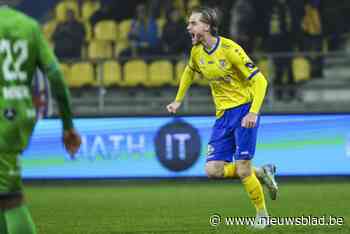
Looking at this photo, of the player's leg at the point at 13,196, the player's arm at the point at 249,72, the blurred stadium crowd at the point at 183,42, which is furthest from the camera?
the blurred stadium crowd at the point at 183,42

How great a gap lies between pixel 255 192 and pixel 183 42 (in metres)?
10.7

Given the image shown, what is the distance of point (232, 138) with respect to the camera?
399 inches

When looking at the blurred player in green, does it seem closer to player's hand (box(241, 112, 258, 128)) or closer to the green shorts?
the green shorts

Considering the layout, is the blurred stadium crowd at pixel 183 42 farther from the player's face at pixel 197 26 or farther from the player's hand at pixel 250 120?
the player's hand at pixel 250 120

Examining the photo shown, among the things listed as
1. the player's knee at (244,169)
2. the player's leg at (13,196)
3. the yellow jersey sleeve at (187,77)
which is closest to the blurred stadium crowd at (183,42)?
the yellow jersey sleeve at (187,77)

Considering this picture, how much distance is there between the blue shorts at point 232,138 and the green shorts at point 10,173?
4.23 metres

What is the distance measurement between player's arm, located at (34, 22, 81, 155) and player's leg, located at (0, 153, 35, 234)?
35cm

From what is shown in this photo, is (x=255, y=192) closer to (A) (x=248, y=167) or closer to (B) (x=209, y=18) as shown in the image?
(A) (x=248, y=167)

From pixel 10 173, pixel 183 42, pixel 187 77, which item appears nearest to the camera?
pixel 10 173

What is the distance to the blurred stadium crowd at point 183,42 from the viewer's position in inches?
741

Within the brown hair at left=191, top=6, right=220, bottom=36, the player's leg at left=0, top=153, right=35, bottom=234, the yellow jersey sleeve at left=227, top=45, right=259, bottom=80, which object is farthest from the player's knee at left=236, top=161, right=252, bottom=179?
the player's leg at left=0, top=153, right=35, bottom=234

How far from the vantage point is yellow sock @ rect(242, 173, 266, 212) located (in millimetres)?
9883

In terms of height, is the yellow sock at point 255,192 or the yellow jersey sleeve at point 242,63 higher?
the yellow jersey sleeve at point 242,63

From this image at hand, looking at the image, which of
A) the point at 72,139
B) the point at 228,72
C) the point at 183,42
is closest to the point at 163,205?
the point at 228,72
